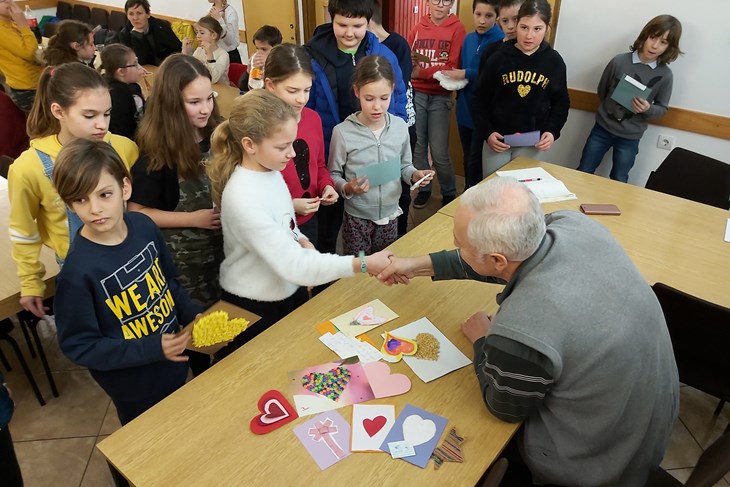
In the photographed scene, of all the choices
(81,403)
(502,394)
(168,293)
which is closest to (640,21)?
(502,394)

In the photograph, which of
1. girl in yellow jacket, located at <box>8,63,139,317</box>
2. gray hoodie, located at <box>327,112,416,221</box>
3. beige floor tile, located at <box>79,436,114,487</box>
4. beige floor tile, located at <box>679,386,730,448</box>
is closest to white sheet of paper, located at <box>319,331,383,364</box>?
gray hoodie, located at <box>327,112,416,221</box>

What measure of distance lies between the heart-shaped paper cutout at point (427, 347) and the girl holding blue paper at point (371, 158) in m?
0.93

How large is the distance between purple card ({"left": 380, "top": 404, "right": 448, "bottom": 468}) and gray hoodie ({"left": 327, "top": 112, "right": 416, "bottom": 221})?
4.30 ft

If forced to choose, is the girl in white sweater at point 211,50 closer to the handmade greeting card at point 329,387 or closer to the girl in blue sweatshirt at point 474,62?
the girl in blue sweatshirt at point 474,62

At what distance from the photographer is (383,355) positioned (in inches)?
63.0

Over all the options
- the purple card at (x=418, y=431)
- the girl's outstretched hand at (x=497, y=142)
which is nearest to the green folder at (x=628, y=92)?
the girl's outstretched hand at (x=497, y=142)

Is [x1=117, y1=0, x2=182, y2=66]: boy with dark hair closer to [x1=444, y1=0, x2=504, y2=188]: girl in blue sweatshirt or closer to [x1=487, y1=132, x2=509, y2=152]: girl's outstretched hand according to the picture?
[x1=444, y1=0, x2=504, y2=188]: girl in blue sweatshirt

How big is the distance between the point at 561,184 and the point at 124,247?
2.22m

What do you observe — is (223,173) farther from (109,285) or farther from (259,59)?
(259,59)

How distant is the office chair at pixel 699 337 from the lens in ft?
5.57

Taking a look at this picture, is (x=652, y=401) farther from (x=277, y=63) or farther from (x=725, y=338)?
(x=277, y=63)

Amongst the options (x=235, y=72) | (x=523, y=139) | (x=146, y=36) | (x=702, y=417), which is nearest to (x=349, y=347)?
(x=702, y=417)

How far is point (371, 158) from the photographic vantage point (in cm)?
252

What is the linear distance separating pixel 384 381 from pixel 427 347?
0.66 feet
